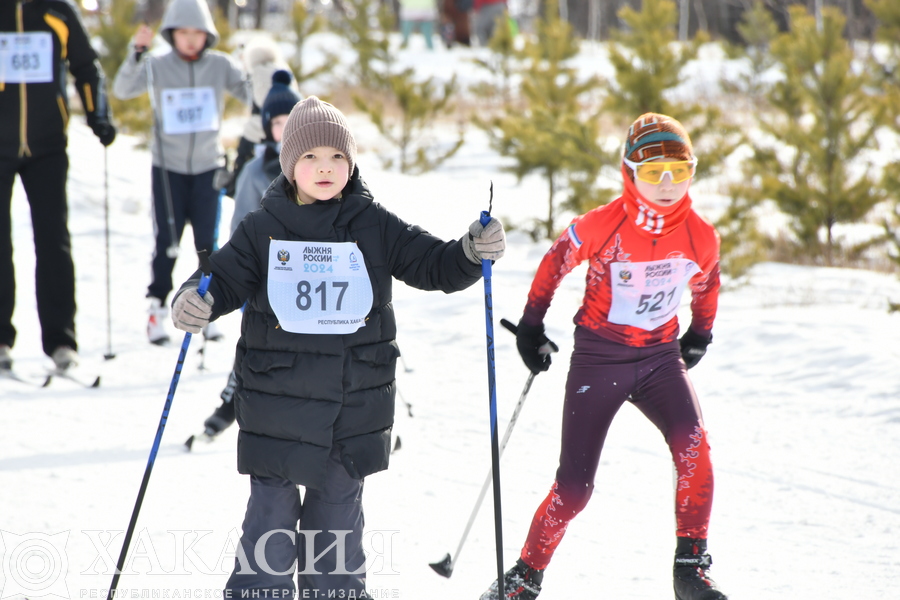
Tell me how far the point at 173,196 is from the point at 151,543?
10.5ft

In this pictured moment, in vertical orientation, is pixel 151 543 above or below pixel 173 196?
below

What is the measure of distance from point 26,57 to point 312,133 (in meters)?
3.27

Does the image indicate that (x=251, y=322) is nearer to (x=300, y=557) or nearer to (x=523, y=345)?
(x=300, y=557)

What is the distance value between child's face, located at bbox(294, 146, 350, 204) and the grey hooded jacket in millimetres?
3492

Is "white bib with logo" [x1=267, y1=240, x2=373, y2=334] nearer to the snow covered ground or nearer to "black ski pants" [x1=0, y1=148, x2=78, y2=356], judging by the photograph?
the snow covered ground

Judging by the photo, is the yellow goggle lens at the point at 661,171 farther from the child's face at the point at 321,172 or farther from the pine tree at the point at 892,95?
the pine tree at the point at 892,95

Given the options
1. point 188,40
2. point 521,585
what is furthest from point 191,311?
point 188,40

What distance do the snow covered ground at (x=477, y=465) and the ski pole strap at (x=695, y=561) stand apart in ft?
1.03

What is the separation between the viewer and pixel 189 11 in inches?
227

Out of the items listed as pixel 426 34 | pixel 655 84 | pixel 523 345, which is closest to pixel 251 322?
pixel 523 345

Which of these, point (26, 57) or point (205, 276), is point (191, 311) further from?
point (26, 57)

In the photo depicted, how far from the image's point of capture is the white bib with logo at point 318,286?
255 centimetres

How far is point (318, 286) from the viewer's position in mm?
2561

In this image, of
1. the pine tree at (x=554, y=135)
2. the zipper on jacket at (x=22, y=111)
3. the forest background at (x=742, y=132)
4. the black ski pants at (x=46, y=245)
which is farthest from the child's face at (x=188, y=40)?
the pine tree at (x=554, y=135)
